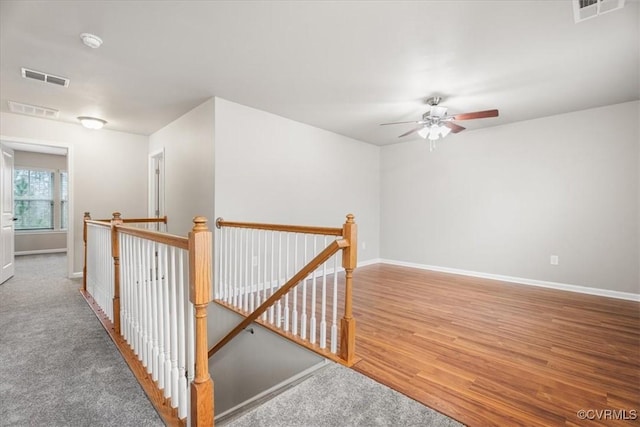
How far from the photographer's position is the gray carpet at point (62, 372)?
1475 millimetres

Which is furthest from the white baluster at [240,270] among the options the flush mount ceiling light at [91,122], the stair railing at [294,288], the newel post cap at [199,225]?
the flush mount ceiling light at [91,122]

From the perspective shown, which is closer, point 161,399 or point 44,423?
point 44,423

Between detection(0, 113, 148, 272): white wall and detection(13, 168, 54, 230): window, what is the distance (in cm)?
355

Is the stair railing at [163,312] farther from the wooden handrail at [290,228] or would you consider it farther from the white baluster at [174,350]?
the wooden handrail at [290,228]

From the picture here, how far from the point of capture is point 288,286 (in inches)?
93.1

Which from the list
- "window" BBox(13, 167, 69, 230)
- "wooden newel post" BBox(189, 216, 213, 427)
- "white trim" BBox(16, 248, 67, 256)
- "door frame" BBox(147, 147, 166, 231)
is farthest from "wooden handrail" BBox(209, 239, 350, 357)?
"white trim" BBox(16, 248, 67, 256)

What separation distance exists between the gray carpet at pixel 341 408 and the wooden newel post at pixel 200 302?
0.26 meters

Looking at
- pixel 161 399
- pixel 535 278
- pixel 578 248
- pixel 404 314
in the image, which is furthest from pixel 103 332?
pixel 578 248

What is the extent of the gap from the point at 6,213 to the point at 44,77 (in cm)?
249

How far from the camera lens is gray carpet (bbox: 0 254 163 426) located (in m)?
1.47

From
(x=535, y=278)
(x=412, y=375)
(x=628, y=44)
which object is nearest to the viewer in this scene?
(x=412, y=375)

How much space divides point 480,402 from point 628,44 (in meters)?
3.01

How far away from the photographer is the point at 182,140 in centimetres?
417

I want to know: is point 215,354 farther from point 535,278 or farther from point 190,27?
point 535,278
